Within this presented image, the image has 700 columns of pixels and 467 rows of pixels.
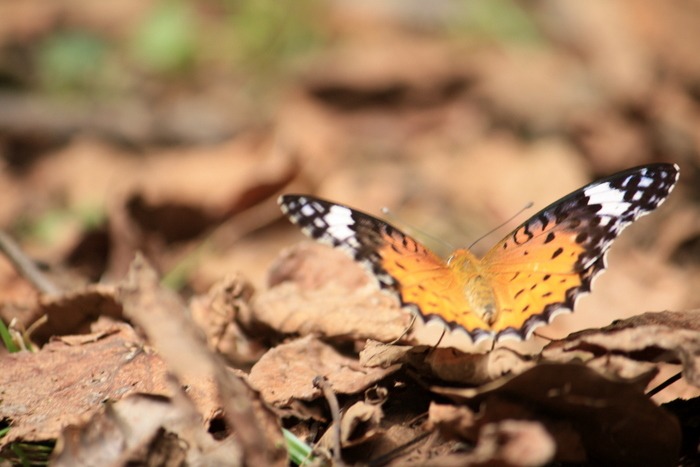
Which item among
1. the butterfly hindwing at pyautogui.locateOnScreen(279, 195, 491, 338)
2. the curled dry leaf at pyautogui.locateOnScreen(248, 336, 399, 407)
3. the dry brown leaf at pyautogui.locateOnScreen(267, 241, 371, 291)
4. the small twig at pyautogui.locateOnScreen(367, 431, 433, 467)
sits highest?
the butterfly hindwing at pyautogui.locateOnScreen(279, 195, 491, 338)

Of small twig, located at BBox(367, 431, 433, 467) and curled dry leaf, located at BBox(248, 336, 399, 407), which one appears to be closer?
small twig, located at BBox(367, 431, 433, 467)

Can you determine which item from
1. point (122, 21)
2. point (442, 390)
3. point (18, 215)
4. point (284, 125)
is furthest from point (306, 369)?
point (122, 21)

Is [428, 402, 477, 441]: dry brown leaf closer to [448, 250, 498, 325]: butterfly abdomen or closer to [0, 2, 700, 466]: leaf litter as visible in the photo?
[0, 2, 700, 466]: leaf litter

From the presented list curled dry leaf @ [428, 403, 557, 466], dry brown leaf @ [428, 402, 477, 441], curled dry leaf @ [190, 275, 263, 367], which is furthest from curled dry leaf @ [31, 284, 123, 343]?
curled dry leaf @ [428, 403, 557, 466]

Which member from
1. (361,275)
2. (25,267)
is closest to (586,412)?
(361,275)

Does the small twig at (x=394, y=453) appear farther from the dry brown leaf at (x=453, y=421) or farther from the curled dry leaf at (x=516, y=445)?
the curled dry leaf at (x=516, y=445)

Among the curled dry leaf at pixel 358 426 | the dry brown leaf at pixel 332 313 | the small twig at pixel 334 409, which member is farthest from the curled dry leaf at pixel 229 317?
the curled dry leaf at pixel 358 426

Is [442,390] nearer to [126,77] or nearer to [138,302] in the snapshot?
[138,302]
